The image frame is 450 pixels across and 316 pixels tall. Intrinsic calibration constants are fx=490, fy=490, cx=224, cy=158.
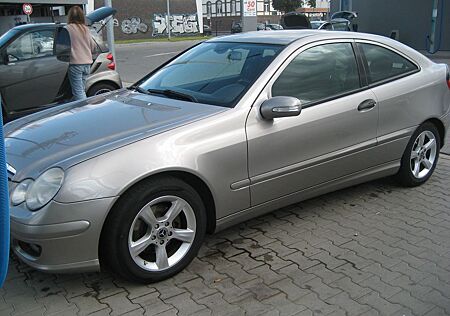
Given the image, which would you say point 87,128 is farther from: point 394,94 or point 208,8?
point 208,8

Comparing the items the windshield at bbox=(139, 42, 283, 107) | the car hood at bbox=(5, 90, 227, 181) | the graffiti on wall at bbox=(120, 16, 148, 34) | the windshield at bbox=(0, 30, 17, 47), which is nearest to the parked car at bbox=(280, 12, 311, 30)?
the windshield at bbox=(0, 30, 17, 47)

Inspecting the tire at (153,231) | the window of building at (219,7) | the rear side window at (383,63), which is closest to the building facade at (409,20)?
the rear side window at (383,63)

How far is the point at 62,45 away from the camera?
24.6 ft

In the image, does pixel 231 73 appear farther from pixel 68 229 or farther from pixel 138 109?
pixel 68 229

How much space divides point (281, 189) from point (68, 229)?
5.15ft

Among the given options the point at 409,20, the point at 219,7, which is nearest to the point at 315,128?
the point at 409,20

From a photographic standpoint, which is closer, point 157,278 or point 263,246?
point 157,278

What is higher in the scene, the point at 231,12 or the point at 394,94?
the point at 231,12

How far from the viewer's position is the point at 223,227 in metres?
3.43

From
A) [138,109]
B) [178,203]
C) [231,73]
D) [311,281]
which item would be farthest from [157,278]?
[231,73]

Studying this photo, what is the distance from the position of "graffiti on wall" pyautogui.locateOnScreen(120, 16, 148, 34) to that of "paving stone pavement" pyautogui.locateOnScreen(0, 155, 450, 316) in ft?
179

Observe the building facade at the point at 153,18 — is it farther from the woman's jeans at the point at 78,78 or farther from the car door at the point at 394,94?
the car door at the point at 394,94

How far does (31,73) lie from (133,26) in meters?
50.6

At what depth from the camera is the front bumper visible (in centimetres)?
272
